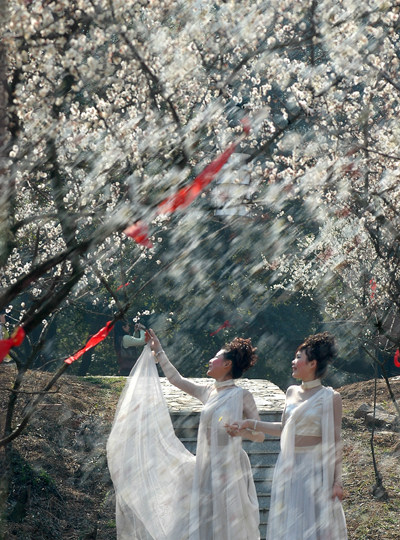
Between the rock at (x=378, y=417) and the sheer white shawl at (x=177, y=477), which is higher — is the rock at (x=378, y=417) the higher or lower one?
the higher one

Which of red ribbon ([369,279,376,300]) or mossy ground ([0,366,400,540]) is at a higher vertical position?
red ribbon ([369,279,376,300])

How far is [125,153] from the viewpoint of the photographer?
598 centimetres

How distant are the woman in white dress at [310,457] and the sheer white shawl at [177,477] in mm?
496

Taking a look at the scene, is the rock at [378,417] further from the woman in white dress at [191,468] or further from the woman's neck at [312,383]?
the woman's neck at [312,383]

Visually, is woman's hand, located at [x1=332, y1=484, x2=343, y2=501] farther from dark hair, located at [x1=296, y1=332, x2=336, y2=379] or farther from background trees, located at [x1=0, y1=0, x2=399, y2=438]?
background trees, located at [x1=0, y1=0, x2=399, y2=438]

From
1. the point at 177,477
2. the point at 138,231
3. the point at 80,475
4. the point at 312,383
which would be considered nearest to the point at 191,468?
the point at 177,477

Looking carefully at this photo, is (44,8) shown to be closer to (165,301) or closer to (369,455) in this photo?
(369,455)

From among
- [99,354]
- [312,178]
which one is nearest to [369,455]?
[312,178]

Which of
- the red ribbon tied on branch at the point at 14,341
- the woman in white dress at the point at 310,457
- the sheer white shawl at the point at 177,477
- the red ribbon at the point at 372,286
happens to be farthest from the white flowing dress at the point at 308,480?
the red ribbon at the point at 372,286

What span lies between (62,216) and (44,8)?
51.6 inches

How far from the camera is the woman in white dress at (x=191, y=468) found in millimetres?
6457

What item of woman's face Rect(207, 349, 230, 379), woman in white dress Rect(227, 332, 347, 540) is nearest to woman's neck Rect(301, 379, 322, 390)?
woman in white dress Rect(227, 332, 347, 540)

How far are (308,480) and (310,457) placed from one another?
0.19 m

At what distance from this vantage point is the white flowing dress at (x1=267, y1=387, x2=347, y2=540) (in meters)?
5.71
